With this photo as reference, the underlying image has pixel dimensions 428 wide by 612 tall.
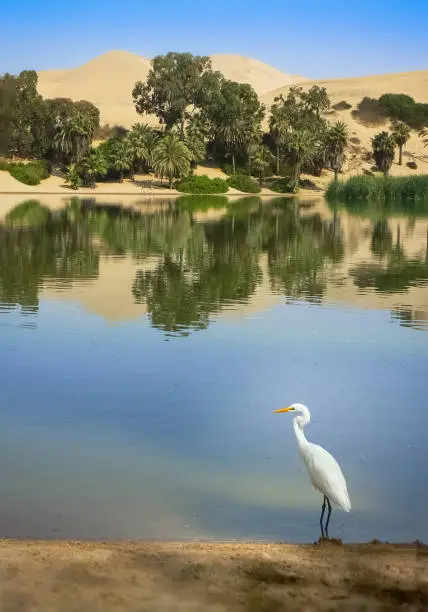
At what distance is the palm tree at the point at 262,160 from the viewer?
329 ft

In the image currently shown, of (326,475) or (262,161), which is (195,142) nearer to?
(262,161)

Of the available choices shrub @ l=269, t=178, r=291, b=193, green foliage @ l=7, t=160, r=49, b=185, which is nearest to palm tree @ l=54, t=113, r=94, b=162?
green foliage @ l=7, t=160, r=49, b=185

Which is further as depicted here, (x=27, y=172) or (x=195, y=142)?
(x=195, y=142)

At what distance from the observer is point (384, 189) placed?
81688 mm

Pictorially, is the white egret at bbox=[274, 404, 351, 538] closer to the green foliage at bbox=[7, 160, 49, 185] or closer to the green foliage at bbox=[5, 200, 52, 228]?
the green foliage at bbox=[5, 200, 52, 228]

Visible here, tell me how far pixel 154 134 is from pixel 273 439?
90.7 meters

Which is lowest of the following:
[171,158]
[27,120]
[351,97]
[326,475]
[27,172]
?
[326,475]

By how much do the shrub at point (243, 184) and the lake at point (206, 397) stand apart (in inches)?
2720

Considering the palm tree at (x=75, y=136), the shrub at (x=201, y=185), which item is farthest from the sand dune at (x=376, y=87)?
the palm tree at (x=75, y=136)

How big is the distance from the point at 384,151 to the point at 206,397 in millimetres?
95778

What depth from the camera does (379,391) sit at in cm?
1284

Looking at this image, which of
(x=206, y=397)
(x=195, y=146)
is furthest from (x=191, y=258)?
(x=195, y=146)

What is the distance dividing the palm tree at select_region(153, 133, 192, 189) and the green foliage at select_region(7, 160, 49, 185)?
11663mm

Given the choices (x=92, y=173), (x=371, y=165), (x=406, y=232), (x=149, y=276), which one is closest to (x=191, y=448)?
(x=149, y=276)
